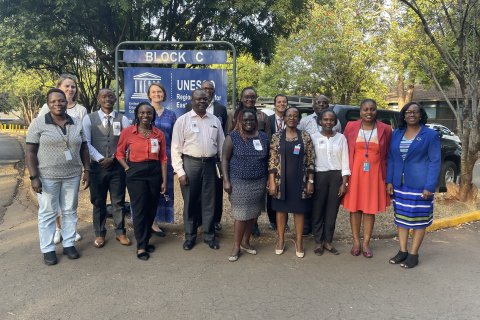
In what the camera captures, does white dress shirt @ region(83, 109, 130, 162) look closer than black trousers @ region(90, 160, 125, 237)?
Yes

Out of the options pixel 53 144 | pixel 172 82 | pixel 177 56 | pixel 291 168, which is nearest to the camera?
pixel 53 144

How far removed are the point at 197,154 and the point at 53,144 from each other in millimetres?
1531

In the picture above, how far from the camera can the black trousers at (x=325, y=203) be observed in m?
4.64

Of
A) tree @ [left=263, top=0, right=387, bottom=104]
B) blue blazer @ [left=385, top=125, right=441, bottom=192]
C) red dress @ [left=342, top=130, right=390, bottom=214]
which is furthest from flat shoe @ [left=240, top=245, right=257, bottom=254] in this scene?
tree @ [left=263, top=0, right=387, bottom=104]

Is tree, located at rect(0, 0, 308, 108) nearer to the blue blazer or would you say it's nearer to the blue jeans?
the blue jeans

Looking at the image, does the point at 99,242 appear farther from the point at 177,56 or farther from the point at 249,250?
the point at 177,56

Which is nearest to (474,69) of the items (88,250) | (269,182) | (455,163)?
(455,163)

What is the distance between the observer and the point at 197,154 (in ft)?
15.5

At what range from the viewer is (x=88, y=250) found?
15.8ft

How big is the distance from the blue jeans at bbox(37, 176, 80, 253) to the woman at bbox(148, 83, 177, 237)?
109 centimetres

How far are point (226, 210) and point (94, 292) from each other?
315 cm

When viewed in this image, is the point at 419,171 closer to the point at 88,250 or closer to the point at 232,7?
the point at 88,250

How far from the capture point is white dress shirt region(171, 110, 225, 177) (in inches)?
186

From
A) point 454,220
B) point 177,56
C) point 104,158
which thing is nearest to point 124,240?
point 104,158
